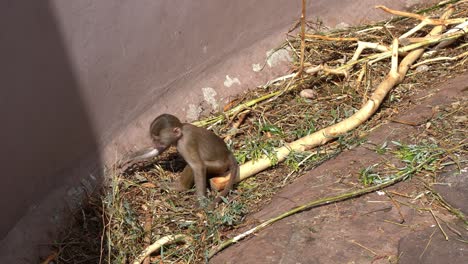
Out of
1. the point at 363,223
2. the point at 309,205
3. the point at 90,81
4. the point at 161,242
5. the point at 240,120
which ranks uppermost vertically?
the point at 90,81

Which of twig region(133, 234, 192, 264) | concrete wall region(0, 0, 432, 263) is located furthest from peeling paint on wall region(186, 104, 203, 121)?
twig region(133, 234, 192, 264)

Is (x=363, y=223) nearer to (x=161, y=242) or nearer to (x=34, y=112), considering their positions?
(x=161, y=242)

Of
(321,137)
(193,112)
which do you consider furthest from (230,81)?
(321,137)

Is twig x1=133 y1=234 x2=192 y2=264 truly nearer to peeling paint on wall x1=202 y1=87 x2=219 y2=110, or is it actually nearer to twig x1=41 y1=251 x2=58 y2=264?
twig x1=41 y1=251 x2=58 y2=264

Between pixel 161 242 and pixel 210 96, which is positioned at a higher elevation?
pixel 210 96

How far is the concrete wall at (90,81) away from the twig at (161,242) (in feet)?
2.49

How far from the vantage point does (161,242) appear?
4.59 meters

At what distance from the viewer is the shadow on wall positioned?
4.35 meters

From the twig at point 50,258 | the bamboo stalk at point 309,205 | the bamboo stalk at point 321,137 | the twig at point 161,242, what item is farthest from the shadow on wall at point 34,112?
the bamboo stalk at point 309,205

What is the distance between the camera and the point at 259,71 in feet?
20.8

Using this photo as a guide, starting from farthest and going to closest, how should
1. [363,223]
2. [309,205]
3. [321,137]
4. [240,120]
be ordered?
[240,120] → [321,137] → [309,205] → [363,223]

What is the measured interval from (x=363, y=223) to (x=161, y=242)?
138 cm

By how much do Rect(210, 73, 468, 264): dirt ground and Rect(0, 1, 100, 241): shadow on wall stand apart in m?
1.43

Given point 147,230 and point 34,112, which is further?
point 147,230
